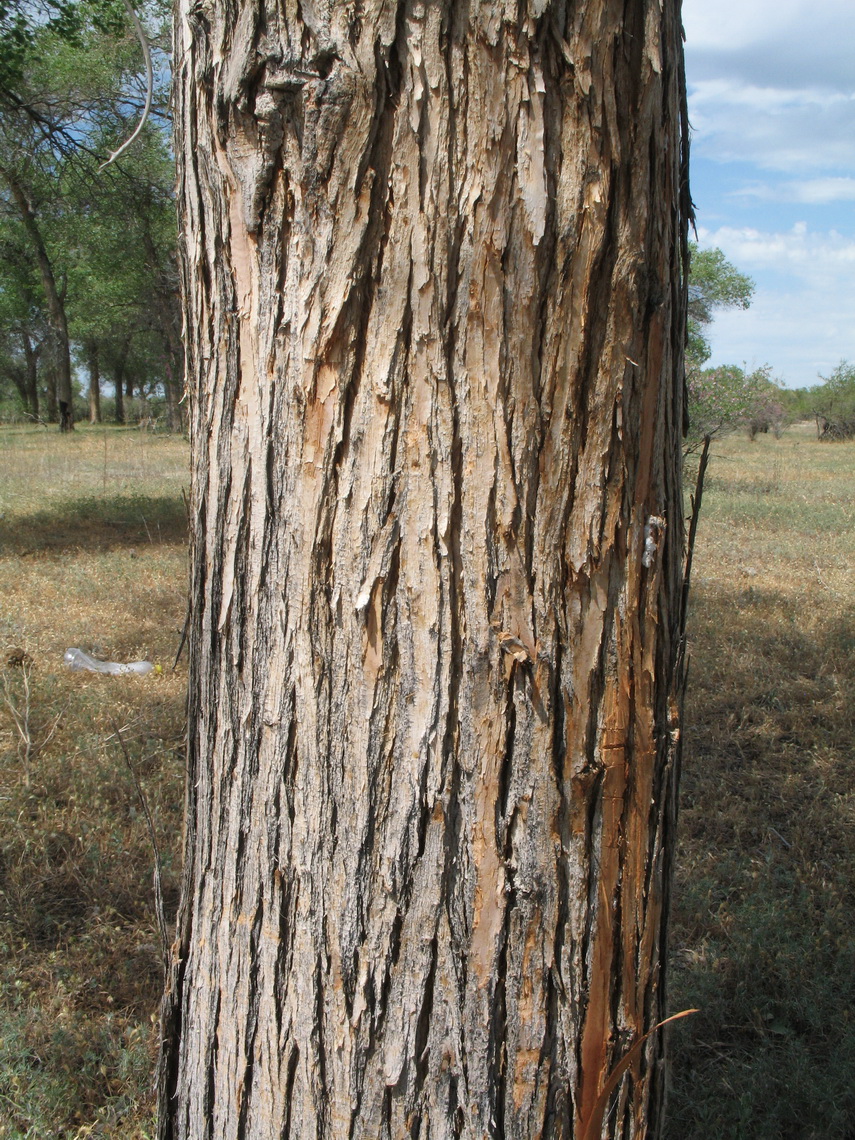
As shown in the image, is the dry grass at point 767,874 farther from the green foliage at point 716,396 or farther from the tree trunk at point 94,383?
the tree trunk at point 94,383

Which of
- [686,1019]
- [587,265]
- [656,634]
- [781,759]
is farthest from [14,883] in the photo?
[781,759]

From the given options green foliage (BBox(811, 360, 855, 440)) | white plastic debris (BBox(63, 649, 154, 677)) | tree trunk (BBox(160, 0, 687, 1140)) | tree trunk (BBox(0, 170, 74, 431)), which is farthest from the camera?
green foliage (BBox(811, 360, 855, 440))

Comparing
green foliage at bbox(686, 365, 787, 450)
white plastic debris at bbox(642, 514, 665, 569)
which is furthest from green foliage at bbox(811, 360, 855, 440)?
white plastic debris at bbox(642, 514, 665, 569)

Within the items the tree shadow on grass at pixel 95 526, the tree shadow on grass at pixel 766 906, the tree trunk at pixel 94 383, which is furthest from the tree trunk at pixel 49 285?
the tree shadow on grass at pixel 766 906

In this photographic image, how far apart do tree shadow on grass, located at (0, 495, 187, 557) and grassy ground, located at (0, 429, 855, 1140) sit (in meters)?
1.57

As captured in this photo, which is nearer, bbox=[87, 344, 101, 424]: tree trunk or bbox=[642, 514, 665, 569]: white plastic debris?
bbox=[642, 514, 665, 569]: white plastic debris

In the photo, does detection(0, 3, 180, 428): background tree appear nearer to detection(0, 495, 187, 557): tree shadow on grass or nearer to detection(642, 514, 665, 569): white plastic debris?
detection(0, 495, 187, 557): tree shadow on grass

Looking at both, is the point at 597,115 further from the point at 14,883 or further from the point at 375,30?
the point at 14,883

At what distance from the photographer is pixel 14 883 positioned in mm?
3105

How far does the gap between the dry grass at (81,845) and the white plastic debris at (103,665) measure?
7cm

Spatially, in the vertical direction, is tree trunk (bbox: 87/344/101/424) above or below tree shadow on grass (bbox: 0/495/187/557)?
above

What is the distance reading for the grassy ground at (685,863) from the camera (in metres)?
2.36

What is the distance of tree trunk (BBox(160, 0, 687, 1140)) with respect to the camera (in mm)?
1103

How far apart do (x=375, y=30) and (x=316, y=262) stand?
28 centimetres
